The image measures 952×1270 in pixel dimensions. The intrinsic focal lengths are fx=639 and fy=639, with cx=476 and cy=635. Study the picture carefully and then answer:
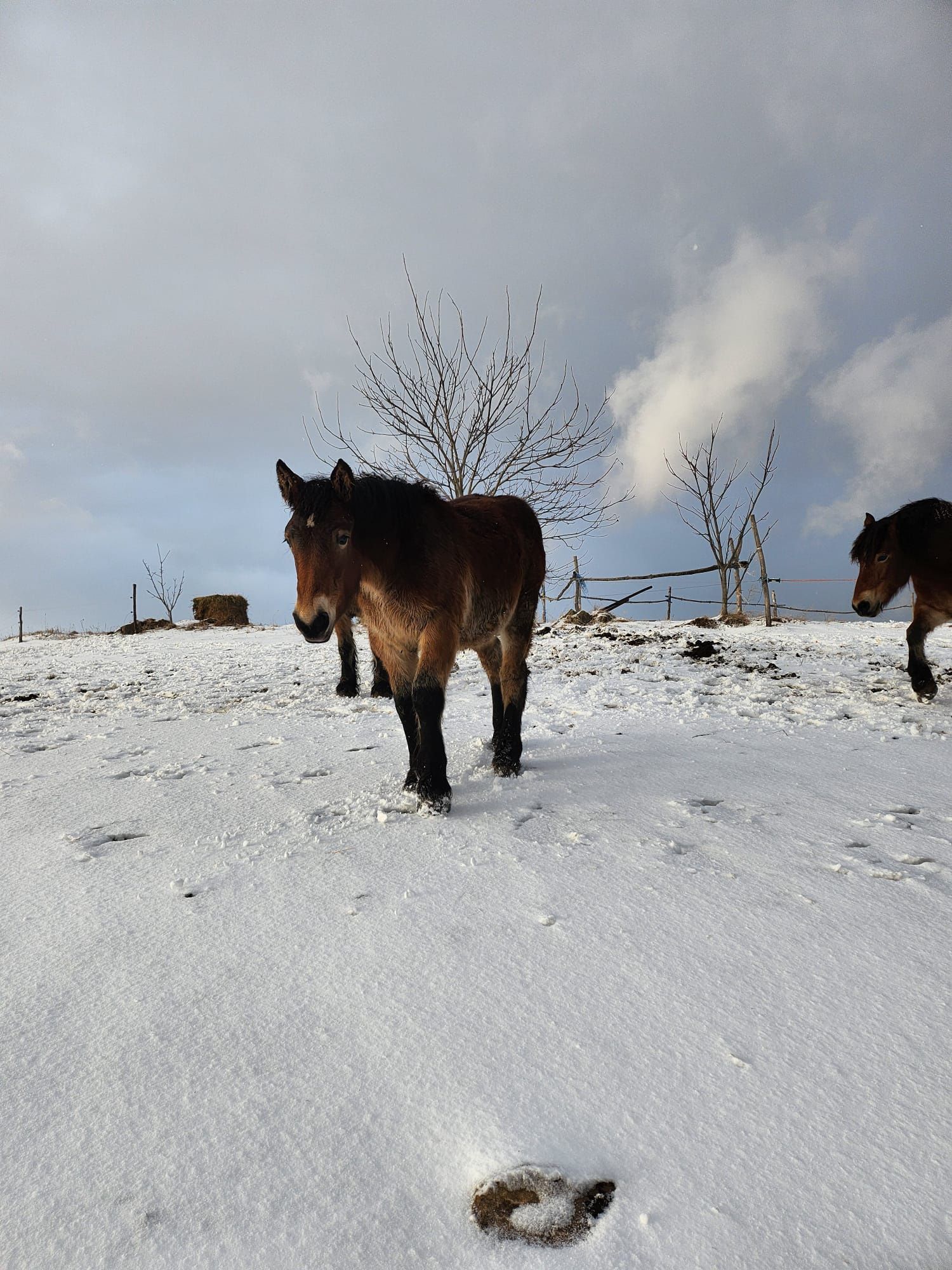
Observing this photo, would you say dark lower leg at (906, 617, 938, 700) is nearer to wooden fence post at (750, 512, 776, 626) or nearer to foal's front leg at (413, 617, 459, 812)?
foal's front leg at (413, 617, 459, 812)

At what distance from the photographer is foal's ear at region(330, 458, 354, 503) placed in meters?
2.49

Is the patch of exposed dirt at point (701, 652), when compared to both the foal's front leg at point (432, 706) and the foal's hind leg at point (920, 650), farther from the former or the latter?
the foal's front leg at point (432, 706)

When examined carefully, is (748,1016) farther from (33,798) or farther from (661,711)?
(661,711)

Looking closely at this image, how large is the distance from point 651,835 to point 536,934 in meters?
0.84

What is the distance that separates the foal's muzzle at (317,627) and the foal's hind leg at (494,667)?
138cm

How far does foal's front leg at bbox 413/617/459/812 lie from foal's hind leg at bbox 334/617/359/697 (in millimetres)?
3423

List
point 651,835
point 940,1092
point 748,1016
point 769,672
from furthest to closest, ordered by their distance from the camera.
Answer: point 769,672 → point 651,835 → point 748,1016 → point 940,1092

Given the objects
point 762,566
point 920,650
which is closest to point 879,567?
point 920,650

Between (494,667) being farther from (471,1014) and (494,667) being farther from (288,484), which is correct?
(471,1014)

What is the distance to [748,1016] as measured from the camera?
1.38 m

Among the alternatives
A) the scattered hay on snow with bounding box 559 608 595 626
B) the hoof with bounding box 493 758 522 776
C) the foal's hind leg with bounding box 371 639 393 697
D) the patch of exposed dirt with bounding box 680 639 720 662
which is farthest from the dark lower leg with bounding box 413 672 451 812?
the scattered hay on snow with bounding box 559 608 595 626

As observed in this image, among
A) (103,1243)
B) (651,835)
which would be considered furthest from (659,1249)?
(651,835)

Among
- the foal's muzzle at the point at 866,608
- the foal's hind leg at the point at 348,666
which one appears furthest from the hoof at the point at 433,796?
the foal's muzzle at the point at 866,608

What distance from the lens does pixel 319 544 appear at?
246cm
